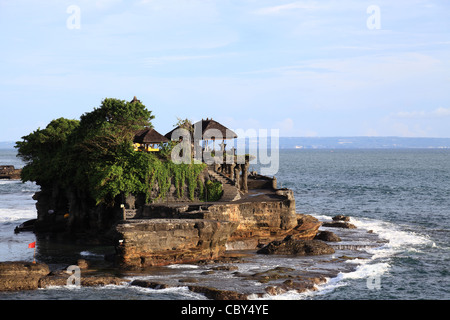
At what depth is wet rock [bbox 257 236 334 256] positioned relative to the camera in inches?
1668

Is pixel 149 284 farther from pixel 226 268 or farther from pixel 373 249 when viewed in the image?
pixel 373 249

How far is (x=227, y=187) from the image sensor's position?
4891cm

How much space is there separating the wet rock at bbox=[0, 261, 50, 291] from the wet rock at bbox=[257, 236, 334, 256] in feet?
52.1

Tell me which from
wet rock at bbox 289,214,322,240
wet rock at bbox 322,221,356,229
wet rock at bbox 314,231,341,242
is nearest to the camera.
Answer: wet rock at bbox 289,214,322,240

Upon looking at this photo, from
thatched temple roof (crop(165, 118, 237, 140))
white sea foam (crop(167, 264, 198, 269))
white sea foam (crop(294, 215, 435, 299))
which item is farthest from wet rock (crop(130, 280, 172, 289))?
thatched temple roof (crop(165, 118, 237, 140))

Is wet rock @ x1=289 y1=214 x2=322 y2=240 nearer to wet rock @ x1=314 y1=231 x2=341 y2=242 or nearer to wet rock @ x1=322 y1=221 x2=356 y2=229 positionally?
wet rock @ x1=314 y1=231 x2=341 y2=242

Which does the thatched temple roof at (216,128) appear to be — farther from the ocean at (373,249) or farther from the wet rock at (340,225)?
the ocean at (373,249)

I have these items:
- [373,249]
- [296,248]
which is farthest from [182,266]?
[373,249]

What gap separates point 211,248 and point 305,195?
49072 millimetres

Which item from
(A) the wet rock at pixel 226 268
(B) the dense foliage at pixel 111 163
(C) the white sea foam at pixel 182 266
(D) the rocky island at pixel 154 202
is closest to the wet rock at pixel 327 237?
(D) the rocky island at pixel 154 202

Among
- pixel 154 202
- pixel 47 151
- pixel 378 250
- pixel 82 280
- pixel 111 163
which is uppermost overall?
pixel 47 151

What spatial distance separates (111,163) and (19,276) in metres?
15.5

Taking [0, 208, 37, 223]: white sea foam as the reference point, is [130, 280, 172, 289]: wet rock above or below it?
below
